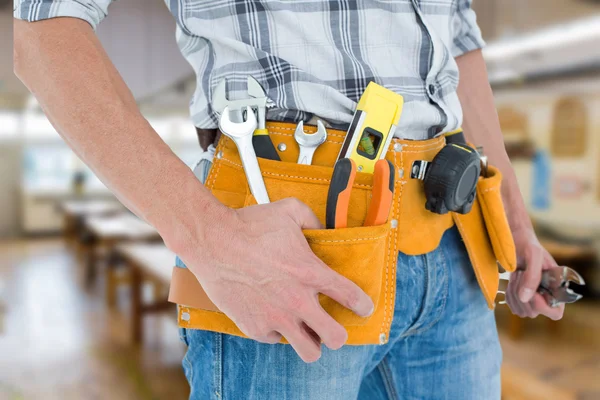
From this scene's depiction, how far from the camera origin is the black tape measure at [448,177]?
55cm

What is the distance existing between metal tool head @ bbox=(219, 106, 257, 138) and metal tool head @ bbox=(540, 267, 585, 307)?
1.64ft

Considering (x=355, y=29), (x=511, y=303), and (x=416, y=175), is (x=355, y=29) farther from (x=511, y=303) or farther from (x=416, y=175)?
(x=511, y=303)

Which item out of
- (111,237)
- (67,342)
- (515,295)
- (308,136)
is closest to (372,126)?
(308,136)

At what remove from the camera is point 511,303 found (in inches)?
29.9

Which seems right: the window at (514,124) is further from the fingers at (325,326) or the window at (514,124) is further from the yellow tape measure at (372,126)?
the fingers at (325,326)

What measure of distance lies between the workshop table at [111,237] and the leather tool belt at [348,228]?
3710mm

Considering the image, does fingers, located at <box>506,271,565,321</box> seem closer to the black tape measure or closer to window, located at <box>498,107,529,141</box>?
the black tape measure

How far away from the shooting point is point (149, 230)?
4301 millimetres

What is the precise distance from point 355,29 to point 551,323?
13.5 feet

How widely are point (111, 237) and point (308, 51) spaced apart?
416 centimetres

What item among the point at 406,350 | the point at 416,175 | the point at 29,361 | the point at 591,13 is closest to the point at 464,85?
the point at 416,175

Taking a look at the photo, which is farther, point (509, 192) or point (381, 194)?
point (509, 192)

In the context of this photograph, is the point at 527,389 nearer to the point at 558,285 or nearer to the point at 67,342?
the point at 558,285

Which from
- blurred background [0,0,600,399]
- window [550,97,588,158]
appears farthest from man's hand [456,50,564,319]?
window [550,97,588,158]
